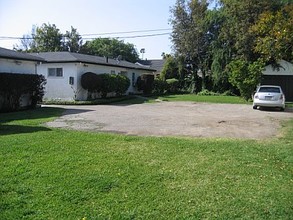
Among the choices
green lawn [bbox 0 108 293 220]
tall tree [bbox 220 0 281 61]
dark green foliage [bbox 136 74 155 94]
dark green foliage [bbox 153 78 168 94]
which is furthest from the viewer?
dark green foliage [bbox 153 78 168 94]

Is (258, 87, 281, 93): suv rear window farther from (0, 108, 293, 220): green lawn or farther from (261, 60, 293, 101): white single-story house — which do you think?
(0, 108, 293, 220): green lawn

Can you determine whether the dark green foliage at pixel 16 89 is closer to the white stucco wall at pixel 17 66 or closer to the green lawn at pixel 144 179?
the white stucco wall at pixel 17 66

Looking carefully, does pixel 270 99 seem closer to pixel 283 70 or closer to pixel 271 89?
pixel 271 89

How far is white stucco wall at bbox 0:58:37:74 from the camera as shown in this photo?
52.4 ft

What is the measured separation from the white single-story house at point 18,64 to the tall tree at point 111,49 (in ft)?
133

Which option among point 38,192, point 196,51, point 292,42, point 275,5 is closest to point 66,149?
point 38,192

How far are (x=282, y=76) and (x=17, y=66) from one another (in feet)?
72.3

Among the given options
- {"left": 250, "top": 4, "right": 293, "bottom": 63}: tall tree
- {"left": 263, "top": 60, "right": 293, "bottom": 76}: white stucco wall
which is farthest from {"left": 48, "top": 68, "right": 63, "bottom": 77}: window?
{"left": 263, "top": 60, "right": 293, "bottom": 76}: white stucco wall

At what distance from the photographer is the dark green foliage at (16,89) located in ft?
50.3

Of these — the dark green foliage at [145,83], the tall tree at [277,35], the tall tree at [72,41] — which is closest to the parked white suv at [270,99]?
the tall tree at [277,35]

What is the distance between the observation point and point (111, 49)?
194 feet

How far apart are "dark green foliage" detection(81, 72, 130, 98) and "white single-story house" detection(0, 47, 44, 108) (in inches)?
185

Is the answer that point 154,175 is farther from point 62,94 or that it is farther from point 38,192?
point 62,94

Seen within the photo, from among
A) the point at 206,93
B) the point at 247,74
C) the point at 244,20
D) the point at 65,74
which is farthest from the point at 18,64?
the point at 206,93
